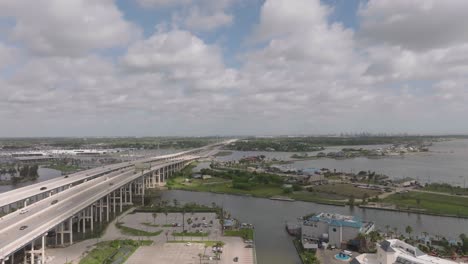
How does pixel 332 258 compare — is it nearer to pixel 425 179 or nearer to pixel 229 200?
pixel 229 200

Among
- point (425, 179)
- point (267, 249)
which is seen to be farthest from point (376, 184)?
point (267, 249)

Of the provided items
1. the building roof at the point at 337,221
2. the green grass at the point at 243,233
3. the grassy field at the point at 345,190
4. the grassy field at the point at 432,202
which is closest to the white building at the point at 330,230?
the building roof at the point at 337,221

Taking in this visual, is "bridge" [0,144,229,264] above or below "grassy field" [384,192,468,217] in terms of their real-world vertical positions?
above

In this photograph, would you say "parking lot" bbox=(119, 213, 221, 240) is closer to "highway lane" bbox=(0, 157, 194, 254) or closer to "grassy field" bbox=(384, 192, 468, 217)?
"highway lane" bbox=(0, 157, 194, 254)

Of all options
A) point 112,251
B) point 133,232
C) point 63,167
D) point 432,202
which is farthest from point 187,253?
point 63,167

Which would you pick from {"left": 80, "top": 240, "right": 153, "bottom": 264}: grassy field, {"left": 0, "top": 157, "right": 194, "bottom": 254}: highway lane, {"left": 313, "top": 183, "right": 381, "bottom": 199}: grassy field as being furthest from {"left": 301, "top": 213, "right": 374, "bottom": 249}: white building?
{"left": 313, "top": 183, "right": 381, "bottom": 199}: grassy field

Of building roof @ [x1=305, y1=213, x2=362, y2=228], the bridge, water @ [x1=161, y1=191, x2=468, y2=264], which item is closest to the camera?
the bridge
